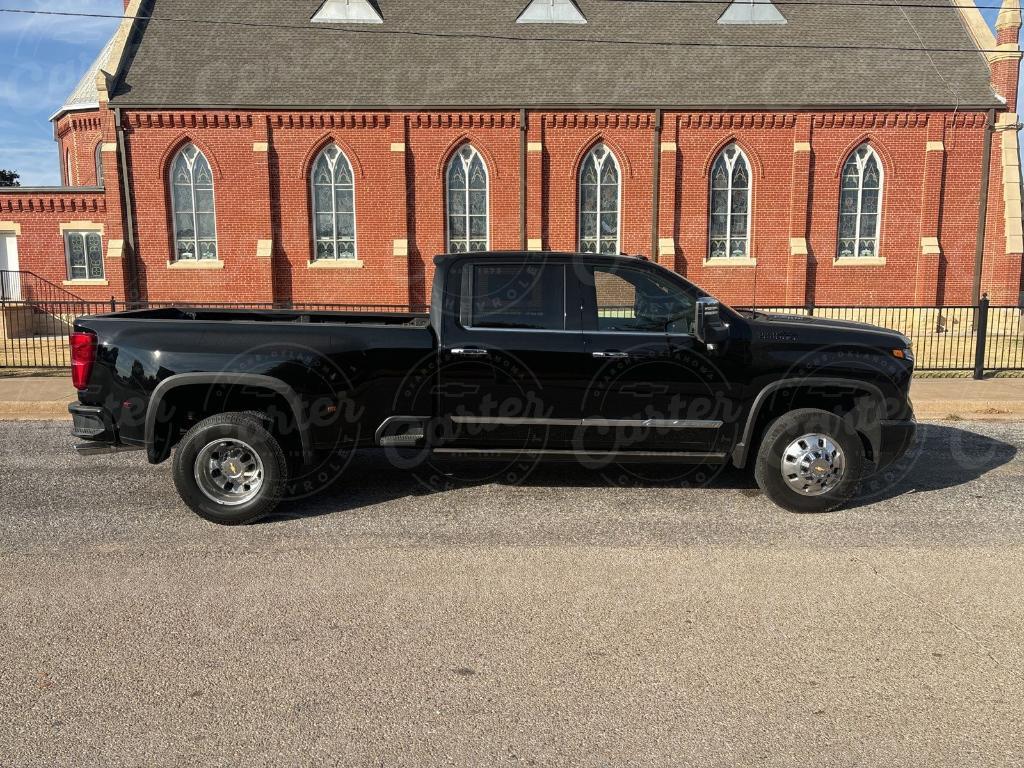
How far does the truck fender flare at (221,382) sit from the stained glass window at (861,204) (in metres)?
20.6

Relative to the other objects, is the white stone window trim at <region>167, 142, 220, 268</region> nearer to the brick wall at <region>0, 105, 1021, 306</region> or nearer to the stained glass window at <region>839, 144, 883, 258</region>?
the brick wall at <region>0, 105, 1021, 306</region>

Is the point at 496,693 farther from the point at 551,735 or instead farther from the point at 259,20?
the point at 259,20

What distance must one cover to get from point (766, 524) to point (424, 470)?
10.1 ft

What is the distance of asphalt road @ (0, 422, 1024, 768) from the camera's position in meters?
2.76

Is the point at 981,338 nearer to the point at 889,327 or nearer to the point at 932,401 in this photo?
the point at 932,401

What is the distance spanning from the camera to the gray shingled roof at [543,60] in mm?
21109

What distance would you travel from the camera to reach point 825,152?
2127 cm

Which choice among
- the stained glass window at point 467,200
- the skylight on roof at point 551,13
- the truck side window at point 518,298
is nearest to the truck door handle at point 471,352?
the truck side window at point 518,298

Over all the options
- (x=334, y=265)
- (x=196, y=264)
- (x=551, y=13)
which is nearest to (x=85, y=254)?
(x=196, y=264)

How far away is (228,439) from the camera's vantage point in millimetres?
5242

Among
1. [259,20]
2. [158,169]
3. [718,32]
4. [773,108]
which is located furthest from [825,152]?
[158,169]

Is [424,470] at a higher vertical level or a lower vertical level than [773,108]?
lower

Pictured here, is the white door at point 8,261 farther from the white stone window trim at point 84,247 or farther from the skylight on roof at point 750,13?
the skylight on roof at point 750,13

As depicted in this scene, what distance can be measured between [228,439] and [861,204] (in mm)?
21492
